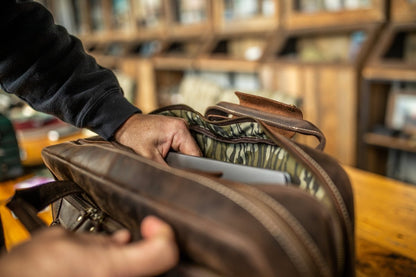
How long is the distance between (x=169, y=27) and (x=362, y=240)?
366 cm

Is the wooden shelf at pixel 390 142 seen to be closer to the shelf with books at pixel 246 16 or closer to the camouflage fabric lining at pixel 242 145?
the shelf with books at pixel 246 16

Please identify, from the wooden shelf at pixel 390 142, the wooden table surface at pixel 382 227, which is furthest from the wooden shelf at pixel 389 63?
the wooden table surface at pixel 382 227

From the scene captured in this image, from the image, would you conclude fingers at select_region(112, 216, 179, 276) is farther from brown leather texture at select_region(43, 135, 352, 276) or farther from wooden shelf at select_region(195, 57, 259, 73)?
wooden shelf at select_region(195, 57, 259, 73)

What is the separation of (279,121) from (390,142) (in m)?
1.94

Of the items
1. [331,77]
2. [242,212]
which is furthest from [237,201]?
[331,77]

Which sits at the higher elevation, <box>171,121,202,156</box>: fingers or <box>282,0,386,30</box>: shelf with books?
<box>282,0,386,30</box>: shelf with books

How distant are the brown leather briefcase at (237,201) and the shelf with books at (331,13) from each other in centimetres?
201

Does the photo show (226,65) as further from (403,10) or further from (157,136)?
(157,136)

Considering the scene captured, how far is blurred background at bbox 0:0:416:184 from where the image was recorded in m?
2.11

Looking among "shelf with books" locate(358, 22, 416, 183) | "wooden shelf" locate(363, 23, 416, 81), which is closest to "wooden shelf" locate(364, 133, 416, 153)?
"shelf with books" locate(358, 22, 416, 183)

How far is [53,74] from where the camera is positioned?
71 cm

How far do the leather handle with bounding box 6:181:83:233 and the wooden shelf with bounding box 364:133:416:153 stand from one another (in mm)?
2059

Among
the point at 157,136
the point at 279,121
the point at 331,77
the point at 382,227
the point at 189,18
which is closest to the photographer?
the point at 279,121

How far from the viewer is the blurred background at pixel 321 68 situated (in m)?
2.11
